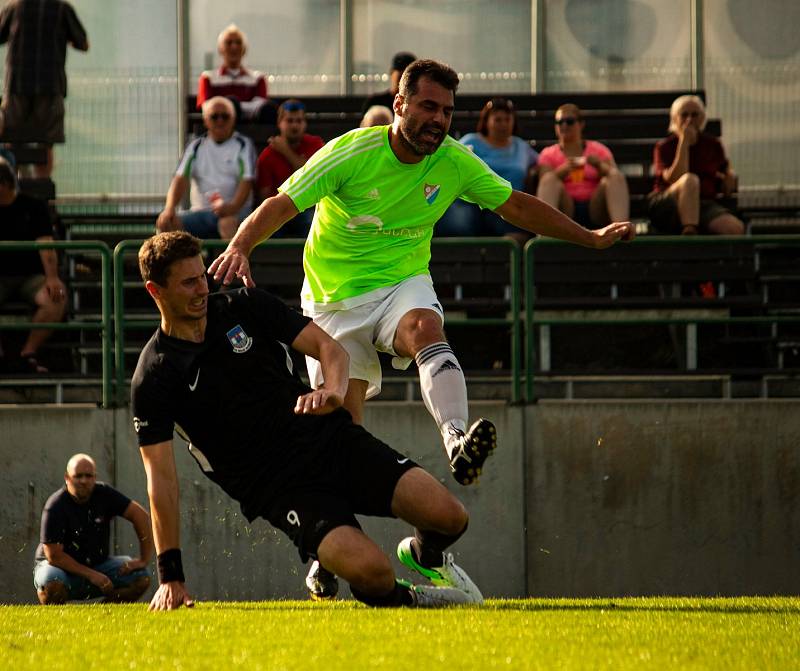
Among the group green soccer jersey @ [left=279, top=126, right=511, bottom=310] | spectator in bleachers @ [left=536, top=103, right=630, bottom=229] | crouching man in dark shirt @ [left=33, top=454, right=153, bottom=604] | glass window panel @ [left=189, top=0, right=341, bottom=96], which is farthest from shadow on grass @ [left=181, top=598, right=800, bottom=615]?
glass window panel @ [left=189, top=0, right=341, bottom=96]

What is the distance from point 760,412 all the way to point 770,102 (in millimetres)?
5098

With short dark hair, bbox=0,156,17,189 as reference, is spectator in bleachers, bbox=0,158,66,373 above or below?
below

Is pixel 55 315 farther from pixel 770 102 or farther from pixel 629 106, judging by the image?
pixel 770 102

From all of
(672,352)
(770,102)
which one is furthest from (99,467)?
(770,102)

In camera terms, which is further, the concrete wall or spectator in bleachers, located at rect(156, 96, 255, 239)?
spectator in bleachers, located at rect(156, 96, 255, 239)

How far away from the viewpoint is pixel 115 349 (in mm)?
11414

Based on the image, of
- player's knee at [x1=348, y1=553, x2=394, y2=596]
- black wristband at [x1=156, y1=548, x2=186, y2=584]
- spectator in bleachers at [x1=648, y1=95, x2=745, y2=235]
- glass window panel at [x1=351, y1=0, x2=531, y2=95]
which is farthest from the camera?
glass window panel at [x1=351, y1=0, x2=531, y2=95]

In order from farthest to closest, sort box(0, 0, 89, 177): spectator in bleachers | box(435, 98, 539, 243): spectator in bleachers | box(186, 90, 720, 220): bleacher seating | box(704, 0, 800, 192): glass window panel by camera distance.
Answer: box(704, 0, 800, 192): glass window panel
box(0, 0, 89, 177): spectator in bleachers
box(186, 90, 720, 220): bleacher seating
box(435, 98, 539, 243): spectator in bleachers

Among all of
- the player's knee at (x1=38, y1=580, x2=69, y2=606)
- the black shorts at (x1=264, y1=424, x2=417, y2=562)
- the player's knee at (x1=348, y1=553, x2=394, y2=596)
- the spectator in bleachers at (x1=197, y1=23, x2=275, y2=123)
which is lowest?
the player's knee at (x1=38, y1=580, x2=69, y2=606)

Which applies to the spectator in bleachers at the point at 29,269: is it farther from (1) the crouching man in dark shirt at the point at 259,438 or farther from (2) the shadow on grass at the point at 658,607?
(2) the shadow on grass at the point at 658,607

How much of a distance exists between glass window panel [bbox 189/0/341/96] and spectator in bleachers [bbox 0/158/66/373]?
12.0ft

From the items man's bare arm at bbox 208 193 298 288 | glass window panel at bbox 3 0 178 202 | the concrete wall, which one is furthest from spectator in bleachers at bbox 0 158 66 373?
man's bare arm at bbox 208 193 298 288

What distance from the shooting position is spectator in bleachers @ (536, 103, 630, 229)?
11977mm

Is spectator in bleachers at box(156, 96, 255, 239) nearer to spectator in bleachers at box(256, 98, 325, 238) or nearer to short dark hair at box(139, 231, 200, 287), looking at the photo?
spectator in bleachers at box(256, 98, 325, 238)
